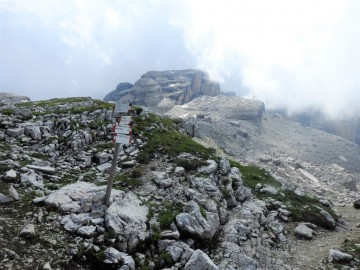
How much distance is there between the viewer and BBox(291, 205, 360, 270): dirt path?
1510cm

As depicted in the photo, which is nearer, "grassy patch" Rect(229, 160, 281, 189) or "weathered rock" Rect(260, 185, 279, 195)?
"weathered rock" Rect(260, 185, 279, 195)

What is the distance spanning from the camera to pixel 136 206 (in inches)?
561

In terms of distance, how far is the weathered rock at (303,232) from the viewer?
59.5ft

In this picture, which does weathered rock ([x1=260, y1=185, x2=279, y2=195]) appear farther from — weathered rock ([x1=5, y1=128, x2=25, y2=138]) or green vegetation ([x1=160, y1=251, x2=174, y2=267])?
weathered rock ([x1=5, y1=128, x2=25, y2=138])

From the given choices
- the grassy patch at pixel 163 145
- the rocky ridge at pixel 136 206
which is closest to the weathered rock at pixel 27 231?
the rocky ridge at pixel 136 206

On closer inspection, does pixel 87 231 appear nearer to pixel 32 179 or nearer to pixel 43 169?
pixel 32 179

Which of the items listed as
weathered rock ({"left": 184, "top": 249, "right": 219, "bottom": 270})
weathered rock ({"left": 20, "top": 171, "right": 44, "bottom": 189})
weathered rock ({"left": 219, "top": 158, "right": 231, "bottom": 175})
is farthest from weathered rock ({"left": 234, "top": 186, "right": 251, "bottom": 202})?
weathered rock ({"left": 20, "top": 171, "right": 44, "bottom": 189})

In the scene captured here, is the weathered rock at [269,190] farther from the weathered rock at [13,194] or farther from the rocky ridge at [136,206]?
the weathered rock at [13,194]

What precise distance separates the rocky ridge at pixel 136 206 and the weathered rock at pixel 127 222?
0.14 feet

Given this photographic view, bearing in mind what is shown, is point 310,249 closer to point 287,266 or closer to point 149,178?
point 287,266

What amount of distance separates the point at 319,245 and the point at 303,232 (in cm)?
115

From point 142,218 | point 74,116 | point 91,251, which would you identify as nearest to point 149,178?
point 142,218

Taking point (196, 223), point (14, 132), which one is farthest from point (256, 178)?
point (14, 132)

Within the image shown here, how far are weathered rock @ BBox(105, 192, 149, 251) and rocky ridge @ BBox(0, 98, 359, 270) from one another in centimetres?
4
